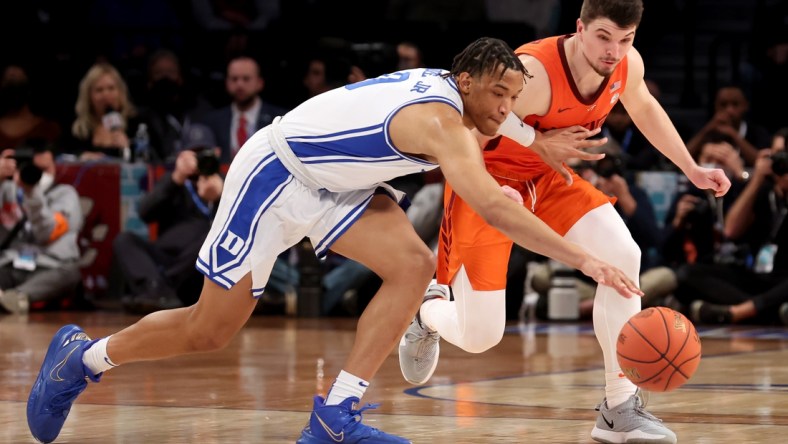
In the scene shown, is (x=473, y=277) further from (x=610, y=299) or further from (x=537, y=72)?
(x=537, y=72)

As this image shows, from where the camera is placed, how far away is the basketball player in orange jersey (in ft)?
16.9

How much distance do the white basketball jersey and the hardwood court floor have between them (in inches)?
37.0

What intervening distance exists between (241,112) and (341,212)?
7042mm

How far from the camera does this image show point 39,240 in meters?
11.1

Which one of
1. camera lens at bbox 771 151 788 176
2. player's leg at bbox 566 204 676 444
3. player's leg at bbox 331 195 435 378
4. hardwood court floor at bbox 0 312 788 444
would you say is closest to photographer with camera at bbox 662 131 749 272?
camera lens at bbox 771 151 788 176

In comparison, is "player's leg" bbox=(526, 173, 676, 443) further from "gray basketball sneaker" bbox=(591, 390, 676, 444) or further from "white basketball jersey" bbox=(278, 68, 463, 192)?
"white basketball jersey" bbox=(278, 68, 463, 192)

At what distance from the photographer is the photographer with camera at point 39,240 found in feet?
35.9

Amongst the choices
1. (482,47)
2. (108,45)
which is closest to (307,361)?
(482,47)

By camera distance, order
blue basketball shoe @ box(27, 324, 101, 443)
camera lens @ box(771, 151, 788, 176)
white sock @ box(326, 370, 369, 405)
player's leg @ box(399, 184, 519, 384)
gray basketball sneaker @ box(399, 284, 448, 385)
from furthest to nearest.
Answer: camera lens @ box(771, 151, 788, 176) → gray basketball sneaker @ box(399, 284, 448, 385) → player's leg @ box(399, 184, 519, 384) → blue basketball shoe @ box(27, 324, 101, 443) → white sock @ box(326, 370, 369, 405)

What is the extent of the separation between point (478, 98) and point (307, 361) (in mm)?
3295

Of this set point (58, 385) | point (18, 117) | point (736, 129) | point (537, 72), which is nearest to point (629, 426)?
point (537, 72)

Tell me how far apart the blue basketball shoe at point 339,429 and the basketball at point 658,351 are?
2.60 ft

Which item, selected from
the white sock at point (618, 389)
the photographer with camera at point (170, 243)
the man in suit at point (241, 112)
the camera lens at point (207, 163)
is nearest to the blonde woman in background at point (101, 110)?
the man in suit at point (241, 112)

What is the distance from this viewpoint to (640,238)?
34.3ft
